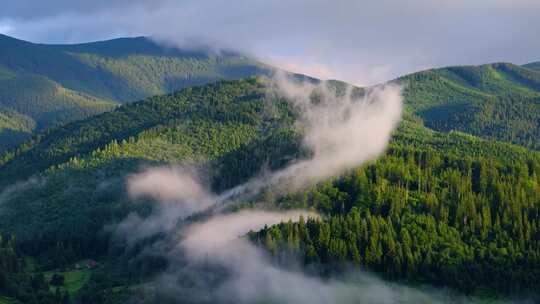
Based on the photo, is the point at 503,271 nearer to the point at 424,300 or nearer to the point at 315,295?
the point at 424,300

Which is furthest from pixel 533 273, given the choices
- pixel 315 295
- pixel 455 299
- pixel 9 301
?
pixel 9 301

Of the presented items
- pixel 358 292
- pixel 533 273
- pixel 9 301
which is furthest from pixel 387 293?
pixel 9 301

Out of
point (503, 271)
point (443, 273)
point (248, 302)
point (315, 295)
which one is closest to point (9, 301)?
point (248, 302)

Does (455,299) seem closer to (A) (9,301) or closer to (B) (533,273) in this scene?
(B) (533,273)

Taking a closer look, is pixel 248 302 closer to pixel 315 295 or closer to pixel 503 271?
pixel 315 295

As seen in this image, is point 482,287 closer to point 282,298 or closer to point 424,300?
point 424,300

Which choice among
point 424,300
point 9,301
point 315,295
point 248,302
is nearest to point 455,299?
point 424,300
